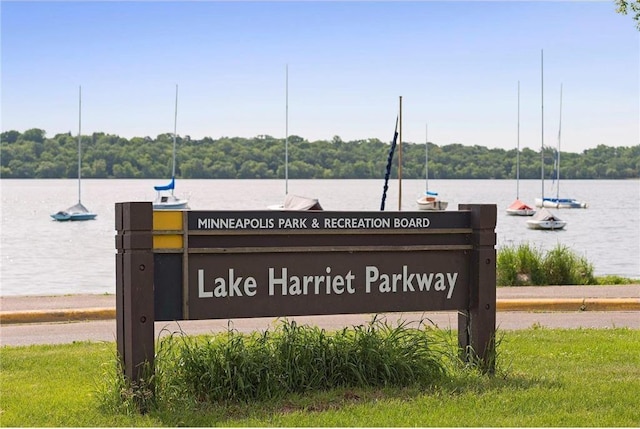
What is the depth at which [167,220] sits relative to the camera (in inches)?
304

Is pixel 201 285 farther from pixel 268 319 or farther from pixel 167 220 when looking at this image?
pixel 268 319

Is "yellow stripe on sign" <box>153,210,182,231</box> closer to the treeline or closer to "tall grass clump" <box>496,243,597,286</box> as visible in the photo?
"tall grass clump" <box>496,243,597,286</box>

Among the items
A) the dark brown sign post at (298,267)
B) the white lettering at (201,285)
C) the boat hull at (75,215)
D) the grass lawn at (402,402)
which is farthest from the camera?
the boat hull at (75,215)

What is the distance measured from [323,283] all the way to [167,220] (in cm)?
142

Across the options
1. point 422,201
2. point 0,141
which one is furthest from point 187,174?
point 422,201

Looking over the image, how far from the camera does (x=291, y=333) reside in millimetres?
8172

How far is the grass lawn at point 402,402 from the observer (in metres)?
7.09

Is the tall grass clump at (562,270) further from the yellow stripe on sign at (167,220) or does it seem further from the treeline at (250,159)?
the treeline at (250,159)

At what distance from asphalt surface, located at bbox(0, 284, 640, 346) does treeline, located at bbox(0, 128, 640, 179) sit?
327 ft

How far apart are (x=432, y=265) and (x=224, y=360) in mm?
2017

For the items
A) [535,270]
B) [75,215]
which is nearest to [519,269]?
[535,270]

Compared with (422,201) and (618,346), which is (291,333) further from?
(422,201)

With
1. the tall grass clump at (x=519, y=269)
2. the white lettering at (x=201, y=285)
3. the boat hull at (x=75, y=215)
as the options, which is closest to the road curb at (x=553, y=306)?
the tall grass clump at (x=519, y=269)

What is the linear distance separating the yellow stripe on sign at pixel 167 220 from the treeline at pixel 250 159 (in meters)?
108
